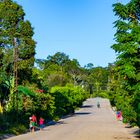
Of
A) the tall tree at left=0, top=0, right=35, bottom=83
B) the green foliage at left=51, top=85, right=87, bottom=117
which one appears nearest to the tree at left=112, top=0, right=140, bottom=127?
the tall tree at left=0, top=0, right=35, bottom=83

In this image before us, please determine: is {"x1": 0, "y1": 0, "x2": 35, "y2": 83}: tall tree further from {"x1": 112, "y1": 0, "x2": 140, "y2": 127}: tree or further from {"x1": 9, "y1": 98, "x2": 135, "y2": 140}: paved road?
{"x1": 112, "y1": 0, "x2": 140, "y2": 127}: tree

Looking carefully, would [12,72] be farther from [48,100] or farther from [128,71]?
[128,71]

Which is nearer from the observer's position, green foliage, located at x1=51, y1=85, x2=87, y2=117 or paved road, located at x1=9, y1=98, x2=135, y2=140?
paved road, located at x1=9, y1=98, x2=135, y2=140

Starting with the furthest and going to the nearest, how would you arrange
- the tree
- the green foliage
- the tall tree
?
the green foliage < the tall tree < the tree

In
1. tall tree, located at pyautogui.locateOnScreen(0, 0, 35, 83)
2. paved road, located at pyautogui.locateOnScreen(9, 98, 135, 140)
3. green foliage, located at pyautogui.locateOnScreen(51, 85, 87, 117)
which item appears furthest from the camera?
green foliage, located at pyautogui.locateOnScreen(51, 85, 87, 117)

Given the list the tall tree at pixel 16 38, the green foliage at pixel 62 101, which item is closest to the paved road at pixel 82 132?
the tall tree at pixel 16 38

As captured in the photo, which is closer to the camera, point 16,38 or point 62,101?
point 16,38

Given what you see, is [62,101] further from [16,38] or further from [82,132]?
[82,132]

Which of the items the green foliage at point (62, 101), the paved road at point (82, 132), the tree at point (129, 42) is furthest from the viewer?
the green foliage at point (62, 101)

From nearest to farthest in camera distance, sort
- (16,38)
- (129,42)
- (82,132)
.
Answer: (129,42)
(82,132)
(16,38)

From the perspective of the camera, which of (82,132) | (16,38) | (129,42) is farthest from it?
(16,38)

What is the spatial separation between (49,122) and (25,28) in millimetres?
11736

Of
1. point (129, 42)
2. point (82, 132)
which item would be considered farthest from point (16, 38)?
point (129, 42)

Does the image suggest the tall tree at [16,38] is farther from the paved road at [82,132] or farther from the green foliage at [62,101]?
the green foliage at [62,101]
